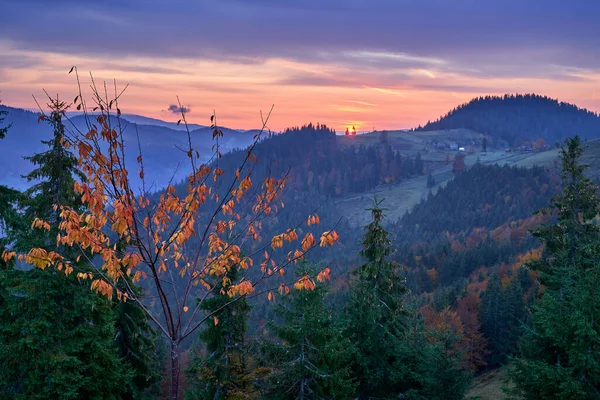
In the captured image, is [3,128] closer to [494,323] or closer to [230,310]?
[230,310]

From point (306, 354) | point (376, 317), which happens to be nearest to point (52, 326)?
point (306, 354)

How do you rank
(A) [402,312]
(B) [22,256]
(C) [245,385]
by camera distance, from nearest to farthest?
(B) [22,256] → (C) [245,385] → (A) [402,312]

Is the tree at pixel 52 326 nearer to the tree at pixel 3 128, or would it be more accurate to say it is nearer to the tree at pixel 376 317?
the tree at pixel 3 128

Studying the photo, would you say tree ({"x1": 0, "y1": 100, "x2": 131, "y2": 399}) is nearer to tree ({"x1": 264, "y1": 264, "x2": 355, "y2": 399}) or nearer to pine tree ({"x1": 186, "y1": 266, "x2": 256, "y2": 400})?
pine tree ({"x1": 186, "y1": 266, "x2": 256, "y2": 400})

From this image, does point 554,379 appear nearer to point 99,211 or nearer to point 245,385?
point 245,385

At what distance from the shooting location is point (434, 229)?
193000 millimetres

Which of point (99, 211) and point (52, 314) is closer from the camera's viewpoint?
point (99, 211)

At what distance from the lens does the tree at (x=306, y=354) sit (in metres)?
15.7

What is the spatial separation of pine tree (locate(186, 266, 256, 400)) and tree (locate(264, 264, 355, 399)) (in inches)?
50.4

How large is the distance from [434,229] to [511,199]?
38.8m

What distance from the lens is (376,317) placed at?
67.7ft

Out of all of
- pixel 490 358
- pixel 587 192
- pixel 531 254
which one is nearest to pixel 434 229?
pixel 531 254

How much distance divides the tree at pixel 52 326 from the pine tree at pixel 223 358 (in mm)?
2935

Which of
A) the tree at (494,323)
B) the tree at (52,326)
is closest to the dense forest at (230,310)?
the tree at (52,326)
